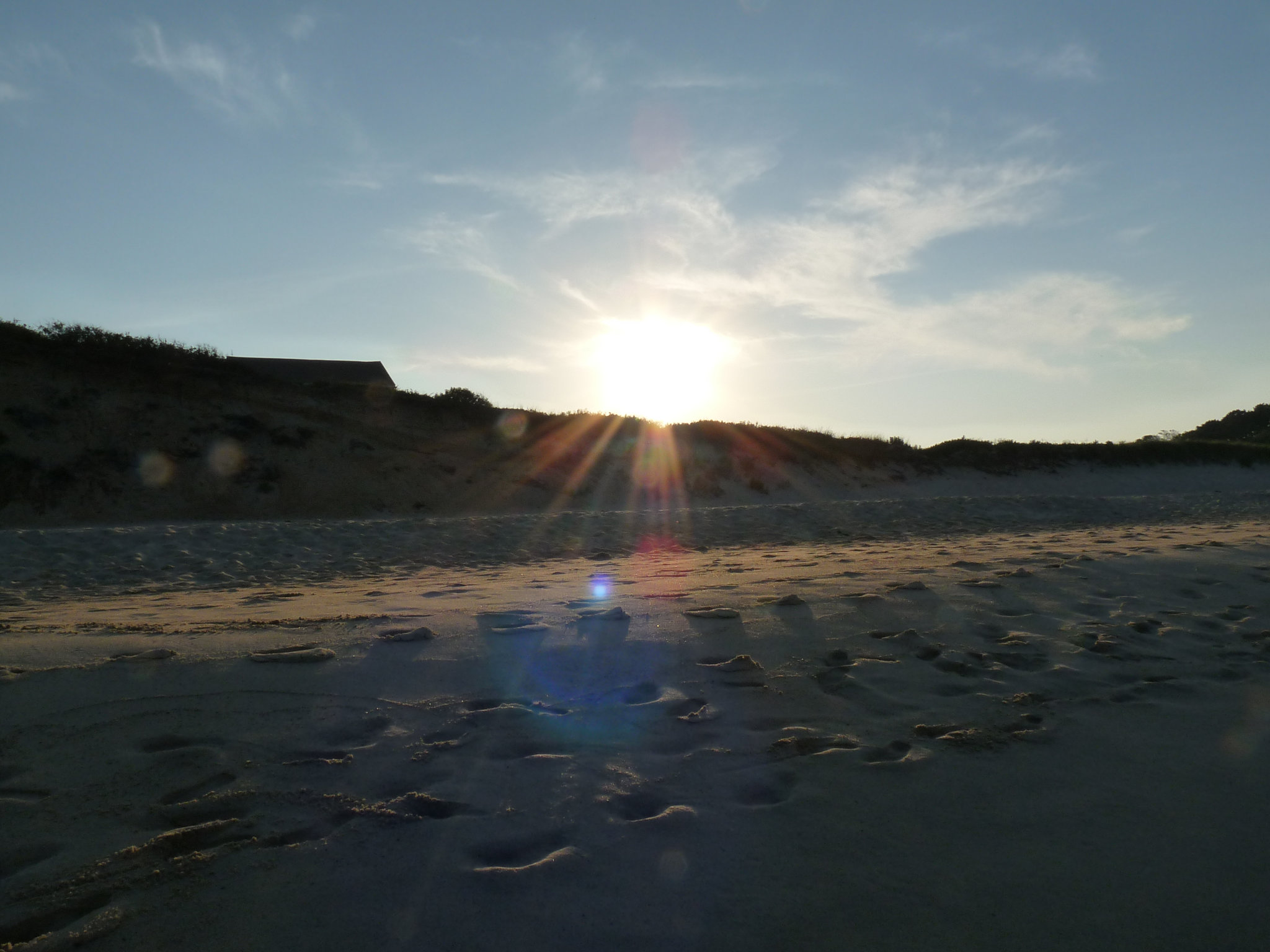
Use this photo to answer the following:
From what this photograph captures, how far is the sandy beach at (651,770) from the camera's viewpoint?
1.75 metres

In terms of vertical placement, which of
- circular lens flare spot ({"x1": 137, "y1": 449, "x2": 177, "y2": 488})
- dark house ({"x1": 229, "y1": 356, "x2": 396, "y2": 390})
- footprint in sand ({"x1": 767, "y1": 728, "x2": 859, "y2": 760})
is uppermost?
dark house ({"x1": 229, "y1": 356, "x2": 396, "y2": 390})

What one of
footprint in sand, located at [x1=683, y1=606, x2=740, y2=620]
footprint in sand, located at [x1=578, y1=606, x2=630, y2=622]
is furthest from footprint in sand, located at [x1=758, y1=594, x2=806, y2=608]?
footprint in sand, located at [x1=578, y1=606, x2=630, y2=622]

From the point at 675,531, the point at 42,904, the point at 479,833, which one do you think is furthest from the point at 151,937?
the point at 675,531

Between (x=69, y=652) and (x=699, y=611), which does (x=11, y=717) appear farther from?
(x=699, y=611)

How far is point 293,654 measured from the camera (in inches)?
125

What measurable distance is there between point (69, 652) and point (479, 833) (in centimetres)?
218

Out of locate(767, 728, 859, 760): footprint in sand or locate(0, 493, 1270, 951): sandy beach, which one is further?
locate(767, 728, 859, 760): footprint in sand

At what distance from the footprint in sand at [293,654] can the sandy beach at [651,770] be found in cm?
3

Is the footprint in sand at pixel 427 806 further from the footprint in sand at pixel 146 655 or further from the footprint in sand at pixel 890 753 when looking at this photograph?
the footprint in sand at pixel 146 655

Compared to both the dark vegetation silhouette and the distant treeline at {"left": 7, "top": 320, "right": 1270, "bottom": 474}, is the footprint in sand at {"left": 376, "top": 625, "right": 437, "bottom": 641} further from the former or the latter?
the distant treeline at {"left": 7, "top": 320, "right": 1270, "bottom": 474}

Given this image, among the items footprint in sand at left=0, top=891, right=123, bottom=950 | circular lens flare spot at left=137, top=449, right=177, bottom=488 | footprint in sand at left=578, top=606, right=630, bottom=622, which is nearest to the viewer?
footprint in sand at left=0, top=891, right=123, bottom=950

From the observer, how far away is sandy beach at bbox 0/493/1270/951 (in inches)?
69.1

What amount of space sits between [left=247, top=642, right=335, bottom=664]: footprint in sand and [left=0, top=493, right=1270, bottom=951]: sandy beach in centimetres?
3

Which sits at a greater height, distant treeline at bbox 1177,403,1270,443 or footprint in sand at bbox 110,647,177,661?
distant treeline at bbox 1177,403,1270,443
